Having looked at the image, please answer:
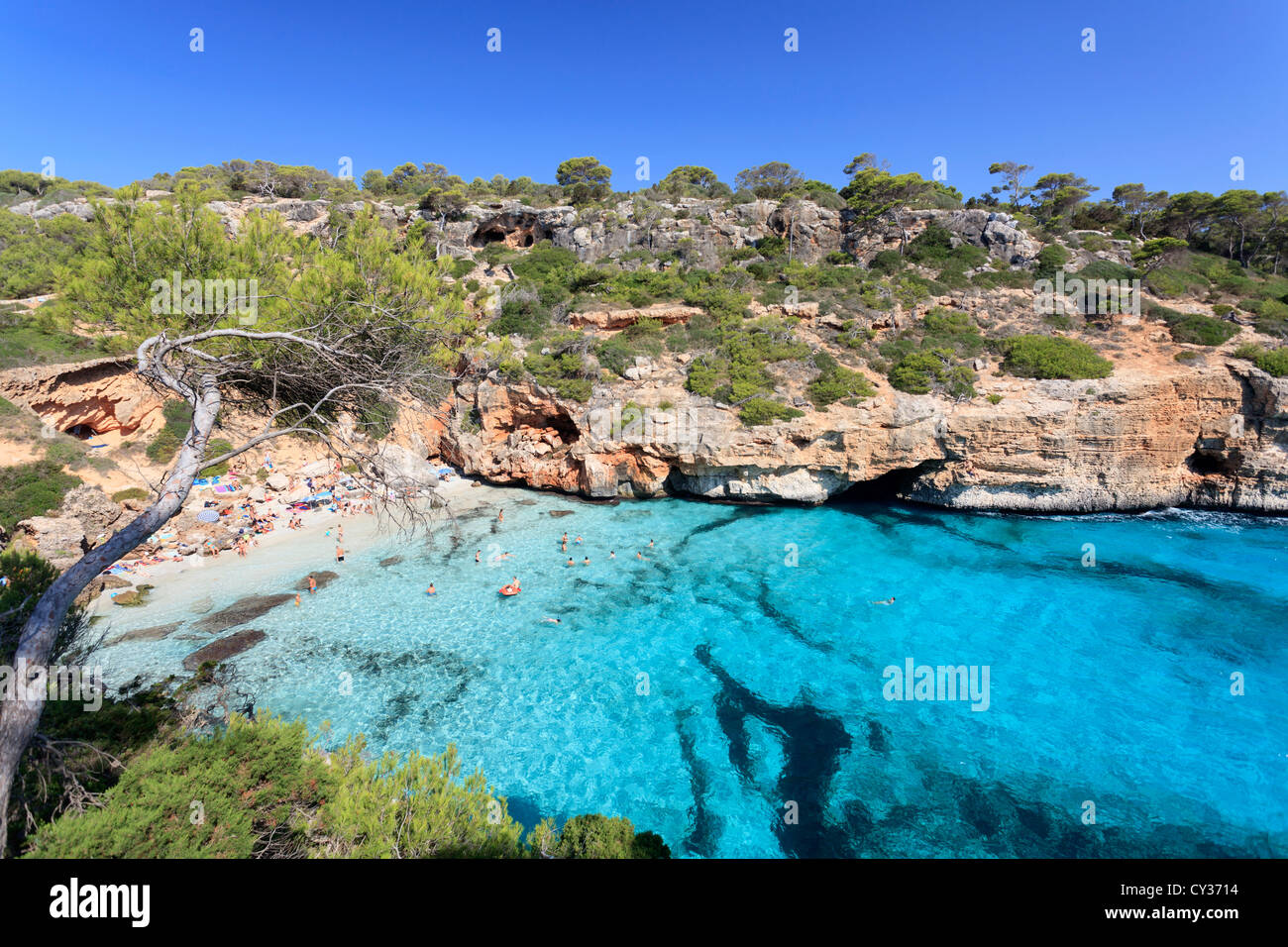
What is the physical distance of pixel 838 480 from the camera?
1842cm

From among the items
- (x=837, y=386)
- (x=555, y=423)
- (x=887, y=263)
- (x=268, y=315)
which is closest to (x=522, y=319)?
(x=555, y=423)

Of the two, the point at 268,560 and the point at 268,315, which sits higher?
the point at 268,315

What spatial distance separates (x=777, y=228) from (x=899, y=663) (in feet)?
92.8

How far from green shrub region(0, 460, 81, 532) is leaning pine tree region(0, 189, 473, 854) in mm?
14286

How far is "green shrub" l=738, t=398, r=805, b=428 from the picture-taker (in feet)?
57.5

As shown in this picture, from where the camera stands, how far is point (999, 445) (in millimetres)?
16953

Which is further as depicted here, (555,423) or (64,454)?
(555,423)

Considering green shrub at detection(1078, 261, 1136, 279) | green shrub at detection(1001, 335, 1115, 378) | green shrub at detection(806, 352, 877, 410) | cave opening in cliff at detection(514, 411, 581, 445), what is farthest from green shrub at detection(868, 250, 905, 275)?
cave opening in cliff at detection(514, 411, 581, 445)

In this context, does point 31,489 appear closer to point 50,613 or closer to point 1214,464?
point 50,613

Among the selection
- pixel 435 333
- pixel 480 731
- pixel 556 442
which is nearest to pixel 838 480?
pixel 556 442

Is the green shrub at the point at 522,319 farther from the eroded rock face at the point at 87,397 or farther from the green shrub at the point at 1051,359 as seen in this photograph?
the green shrub at the point at 1051,359

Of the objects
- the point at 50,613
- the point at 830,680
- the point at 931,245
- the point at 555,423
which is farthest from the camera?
the point at 931,245

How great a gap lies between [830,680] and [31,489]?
71.3ft

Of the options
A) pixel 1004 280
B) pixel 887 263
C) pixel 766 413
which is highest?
pixel 887 263
